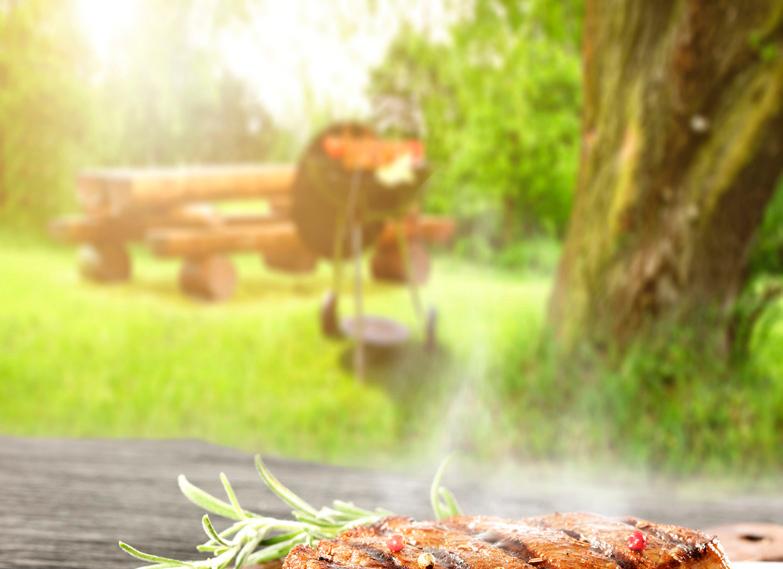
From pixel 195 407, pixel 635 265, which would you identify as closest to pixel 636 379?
pixel 635 265

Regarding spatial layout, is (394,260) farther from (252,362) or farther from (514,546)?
(514,546)

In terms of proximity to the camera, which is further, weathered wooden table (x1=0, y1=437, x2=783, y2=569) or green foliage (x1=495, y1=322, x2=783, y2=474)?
green foliage (x1=495, y1=322, x2=783, y2=474)

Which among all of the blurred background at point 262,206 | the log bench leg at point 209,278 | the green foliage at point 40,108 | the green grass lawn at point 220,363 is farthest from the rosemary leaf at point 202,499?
the green foliage at point 40,108

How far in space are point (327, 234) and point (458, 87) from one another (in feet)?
2.18

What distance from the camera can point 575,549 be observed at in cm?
78

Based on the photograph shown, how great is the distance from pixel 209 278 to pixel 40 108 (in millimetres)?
833

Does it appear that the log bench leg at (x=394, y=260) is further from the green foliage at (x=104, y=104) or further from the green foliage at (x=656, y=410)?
the green foliage at (x=656, y=410)

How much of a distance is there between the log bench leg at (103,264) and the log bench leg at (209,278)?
20cm

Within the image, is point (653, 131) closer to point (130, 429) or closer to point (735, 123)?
point (735, 123)

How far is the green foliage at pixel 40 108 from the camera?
3377mm

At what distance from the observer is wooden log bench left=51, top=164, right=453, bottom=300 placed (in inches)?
128

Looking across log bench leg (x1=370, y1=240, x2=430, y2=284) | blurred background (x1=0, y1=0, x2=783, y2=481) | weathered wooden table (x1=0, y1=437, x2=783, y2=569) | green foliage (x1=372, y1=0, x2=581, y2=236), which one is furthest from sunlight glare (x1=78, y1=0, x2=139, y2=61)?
weathered wooden table (x1=0, y1=437, x2=783, y2=569)

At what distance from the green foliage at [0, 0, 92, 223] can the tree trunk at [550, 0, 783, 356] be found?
67.3 inches

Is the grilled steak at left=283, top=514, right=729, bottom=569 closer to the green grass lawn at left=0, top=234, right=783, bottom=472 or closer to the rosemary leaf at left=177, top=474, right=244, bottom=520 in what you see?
the rosemary leaf at left=177, top=474, right=244, bottom=520
